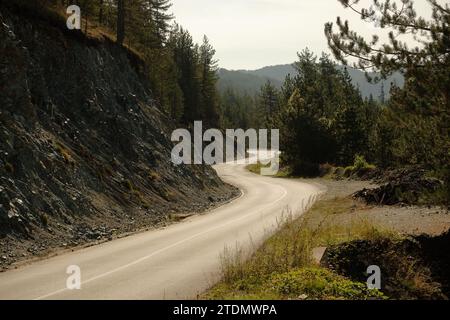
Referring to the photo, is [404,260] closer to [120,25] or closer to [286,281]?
[286,281]

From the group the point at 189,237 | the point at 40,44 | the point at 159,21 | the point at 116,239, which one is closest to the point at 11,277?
the point at 116,239

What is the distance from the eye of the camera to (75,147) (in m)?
22.9

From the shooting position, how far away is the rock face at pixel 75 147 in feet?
56.3

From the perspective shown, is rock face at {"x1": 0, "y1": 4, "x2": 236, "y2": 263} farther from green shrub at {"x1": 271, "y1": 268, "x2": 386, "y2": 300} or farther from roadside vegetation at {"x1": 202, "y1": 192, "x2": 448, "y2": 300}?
green shrub at {"x1": 271, "y1": 268, "x2": 386, "y2": 300}

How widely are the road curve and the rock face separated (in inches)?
67.7

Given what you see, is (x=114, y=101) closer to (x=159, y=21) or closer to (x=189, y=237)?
(x=189, y=237)

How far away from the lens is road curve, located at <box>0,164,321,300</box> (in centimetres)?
1051

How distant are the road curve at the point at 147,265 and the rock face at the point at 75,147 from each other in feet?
5.64

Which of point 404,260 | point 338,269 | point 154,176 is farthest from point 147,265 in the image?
point 154,176

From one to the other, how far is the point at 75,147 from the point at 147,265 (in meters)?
11.3

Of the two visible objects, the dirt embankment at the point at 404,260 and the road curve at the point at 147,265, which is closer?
the road curve at the point at 147,265

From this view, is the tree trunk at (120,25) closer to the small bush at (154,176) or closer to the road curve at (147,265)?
the small bush at (154,176)

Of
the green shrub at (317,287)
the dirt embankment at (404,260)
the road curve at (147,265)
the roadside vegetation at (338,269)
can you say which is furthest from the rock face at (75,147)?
the dirt embankment at (404,260)

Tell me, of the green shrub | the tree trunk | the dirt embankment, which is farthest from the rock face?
the dirt embankment
